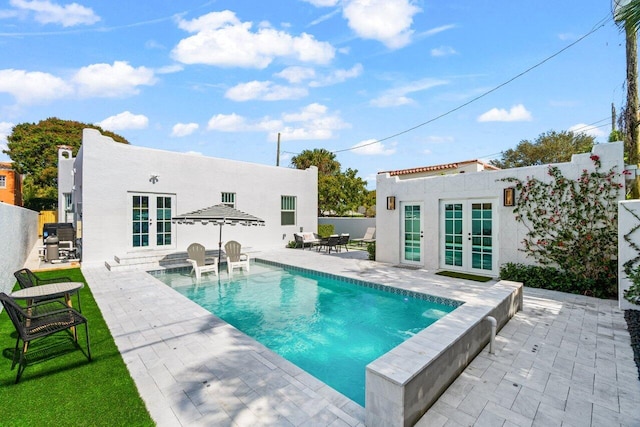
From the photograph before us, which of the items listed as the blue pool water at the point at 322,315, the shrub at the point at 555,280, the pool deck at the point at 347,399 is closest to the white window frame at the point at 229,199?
the blue pool water at the point at 322,315

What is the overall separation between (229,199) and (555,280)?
41.6 feet

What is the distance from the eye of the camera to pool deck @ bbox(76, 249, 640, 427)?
2.82m

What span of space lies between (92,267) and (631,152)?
640 inches

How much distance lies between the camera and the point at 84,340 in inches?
178

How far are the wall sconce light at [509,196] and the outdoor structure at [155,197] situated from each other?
10.8m

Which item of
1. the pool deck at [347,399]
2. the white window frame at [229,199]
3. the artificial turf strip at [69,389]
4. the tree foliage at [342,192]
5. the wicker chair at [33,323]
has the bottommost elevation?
the pool deck at [347,399]

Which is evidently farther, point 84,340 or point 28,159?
point 28,159

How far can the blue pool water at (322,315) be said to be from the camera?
15.5 ft

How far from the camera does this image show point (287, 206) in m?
16.7

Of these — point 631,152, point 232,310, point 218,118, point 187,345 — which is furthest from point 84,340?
point 218,118

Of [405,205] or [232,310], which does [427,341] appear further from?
[405,205]

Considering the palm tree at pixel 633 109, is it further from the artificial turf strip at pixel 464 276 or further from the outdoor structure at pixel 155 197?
the outdoor structure at pixel 155 197

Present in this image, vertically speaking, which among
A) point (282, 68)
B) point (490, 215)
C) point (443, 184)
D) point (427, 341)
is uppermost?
point (282, 68)

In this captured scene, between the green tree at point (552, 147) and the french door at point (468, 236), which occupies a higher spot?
the green tree at point (552, 147)
